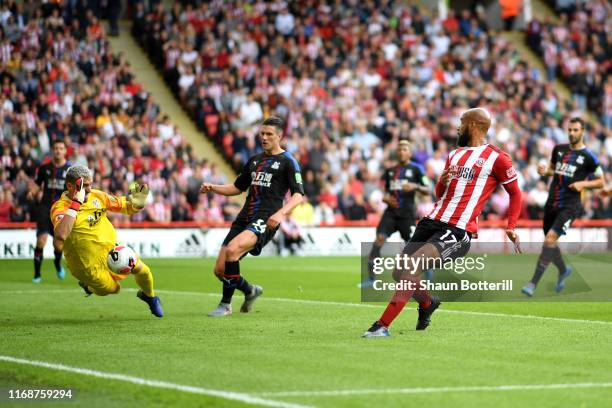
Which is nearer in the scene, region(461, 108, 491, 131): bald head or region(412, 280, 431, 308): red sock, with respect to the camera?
region(461, 108, 491, 131): bald head

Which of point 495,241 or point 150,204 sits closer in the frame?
point 150,204

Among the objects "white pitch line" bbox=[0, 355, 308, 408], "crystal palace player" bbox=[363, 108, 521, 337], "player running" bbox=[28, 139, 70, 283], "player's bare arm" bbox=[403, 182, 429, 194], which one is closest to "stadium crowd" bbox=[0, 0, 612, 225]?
"player running" bbox=[28, 139, 70, 283]

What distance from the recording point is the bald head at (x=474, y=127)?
1136 centimetres

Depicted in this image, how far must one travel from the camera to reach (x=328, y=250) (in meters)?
31.9

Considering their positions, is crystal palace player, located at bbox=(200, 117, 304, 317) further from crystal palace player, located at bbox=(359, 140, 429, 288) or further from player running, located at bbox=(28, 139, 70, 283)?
player running, located at bbox=(28, 139, 70, 283)

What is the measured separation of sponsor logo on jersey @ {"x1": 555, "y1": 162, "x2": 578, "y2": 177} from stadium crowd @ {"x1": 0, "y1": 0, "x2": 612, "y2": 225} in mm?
13536

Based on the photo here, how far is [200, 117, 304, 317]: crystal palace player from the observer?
1396 cm

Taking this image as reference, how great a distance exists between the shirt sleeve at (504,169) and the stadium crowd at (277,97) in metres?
17.8

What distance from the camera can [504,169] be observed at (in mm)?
11312

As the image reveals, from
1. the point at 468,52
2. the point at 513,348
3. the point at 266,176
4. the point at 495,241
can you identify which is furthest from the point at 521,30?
the point at 513,348

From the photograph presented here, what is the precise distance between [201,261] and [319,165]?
6.02 metres

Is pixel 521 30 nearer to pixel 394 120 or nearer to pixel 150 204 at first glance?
pixel 394 120

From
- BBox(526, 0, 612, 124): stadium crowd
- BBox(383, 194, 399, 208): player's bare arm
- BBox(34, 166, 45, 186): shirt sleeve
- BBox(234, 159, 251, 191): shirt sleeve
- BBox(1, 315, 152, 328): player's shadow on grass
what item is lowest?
BBox(1, 315, 152, 328): player's shadow on grass

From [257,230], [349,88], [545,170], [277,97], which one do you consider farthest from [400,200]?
[349,88]
